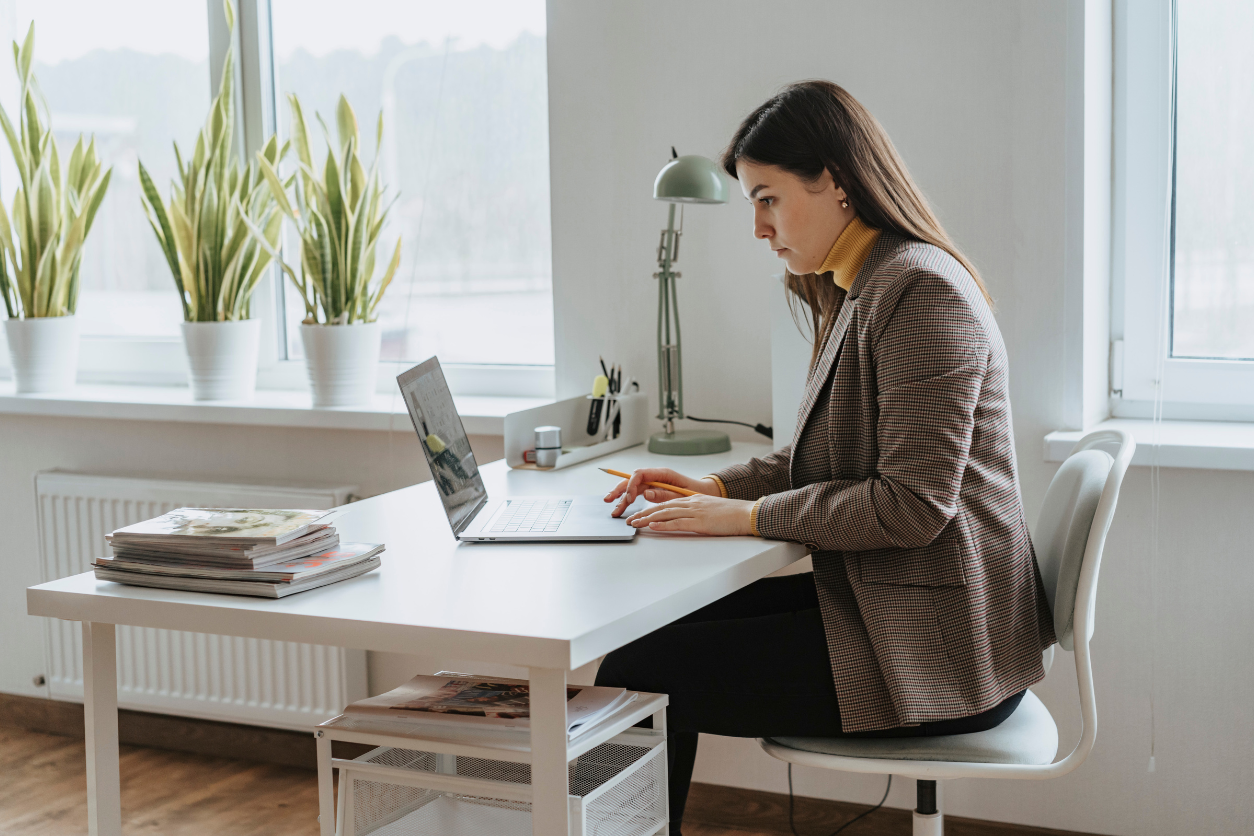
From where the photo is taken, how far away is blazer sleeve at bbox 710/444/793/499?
1.89 m

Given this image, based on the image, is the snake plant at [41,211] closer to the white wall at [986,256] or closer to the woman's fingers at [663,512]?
the white wall at [986,256]

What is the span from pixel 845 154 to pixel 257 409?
162cm

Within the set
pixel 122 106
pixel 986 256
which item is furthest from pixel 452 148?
pixel 986 256

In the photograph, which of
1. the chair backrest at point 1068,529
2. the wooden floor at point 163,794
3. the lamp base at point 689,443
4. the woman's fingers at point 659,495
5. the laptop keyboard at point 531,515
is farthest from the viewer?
the wooden floor at point 163,794

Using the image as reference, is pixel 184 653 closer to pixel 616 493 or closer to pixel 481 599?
pixel 616 493

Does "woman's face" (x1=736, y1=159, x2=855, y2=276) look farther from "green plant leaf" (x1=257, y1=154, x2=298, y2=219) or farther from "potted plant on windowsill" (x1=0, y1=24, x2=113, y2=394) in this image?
"potted plant on windowsill" (x1=0, y1=24, x2=113, y2=394)

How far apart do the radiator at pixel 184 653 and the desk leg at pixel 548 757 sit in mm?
1514

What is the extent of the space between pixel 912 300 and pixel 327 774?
0.92 m

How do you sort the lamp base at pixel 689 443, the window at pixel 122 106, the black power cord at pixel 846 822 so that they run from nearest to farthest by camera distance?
the lamp base at pixel 689 443
the black power cord at pixel 846 822
the window at pixel 122 106

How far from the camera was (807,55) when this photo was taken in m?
2.37

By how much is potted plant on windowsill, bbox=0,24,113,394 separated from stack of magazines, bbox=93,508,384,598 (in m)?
1.73

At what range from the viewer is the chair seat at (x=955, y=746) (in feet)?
5.02

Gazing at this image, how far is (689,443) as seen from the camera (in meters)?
2.30

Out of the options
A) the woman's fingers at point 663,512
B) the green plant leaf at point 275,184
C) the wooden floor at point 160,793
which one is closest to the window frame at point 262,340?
the green plant leaf at point 275,184
